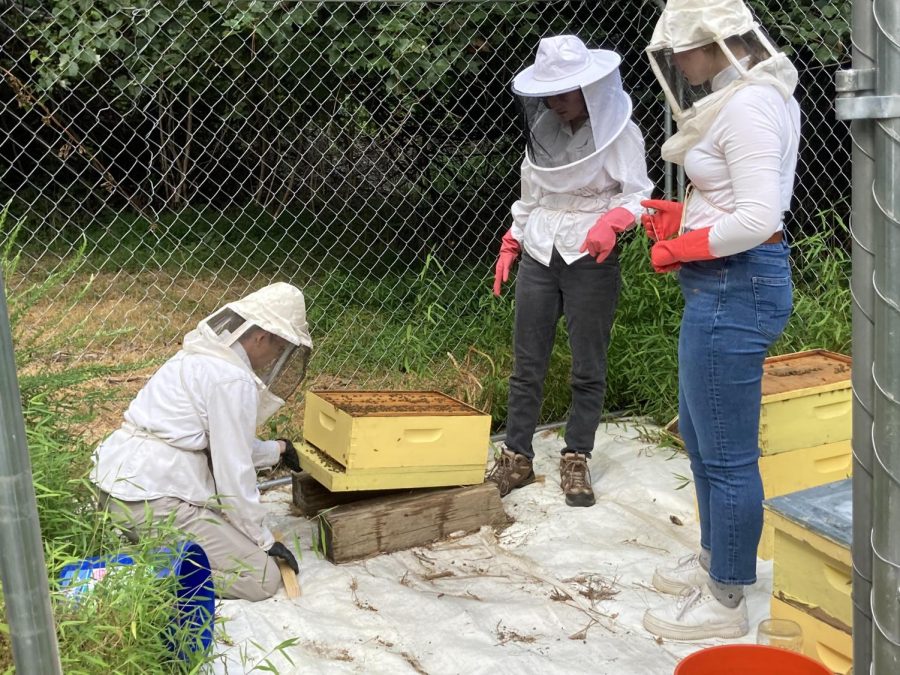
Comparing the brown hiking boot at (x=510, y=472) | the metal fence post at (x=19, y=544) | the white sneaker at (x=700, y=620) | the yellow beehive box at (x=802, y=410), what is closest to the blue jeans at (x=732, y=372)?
the white sneaker at (x=700, y=620)

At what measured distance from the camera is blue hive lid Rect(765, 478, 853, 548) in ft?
7.78

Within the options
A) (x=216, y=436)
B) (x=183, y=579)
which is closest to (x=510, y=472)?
(x=216, y=436)

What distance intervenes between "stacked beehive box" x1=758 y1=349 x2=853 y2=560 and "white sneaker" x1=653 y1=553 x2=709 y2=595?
12.8 inches

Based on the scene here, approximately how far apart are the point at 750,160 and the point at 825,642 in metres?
1.13

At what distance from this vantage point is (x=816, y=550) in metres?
2.45

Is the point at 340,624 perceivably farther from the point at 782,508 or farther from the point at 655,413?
the point at 655,413

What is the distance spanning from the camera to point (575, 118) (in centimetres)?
352

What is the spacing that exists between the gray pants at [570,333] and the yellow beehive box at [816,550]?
1.22 meters

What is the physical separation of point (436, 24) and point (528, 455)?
2032 millimetres

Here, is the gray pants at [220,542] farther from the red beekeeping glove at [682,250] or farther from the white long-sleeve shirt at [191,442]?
the red beekeeping glove at [682,250]

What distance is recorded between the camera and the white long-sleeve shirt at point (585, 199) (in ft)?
11.5

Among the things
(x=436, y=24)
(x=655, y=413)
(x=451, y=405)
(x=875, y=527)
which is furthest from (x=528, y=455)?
(x=875, y=527)

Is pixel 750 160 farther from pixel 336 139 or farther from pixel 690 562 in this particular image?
pixel 336 139

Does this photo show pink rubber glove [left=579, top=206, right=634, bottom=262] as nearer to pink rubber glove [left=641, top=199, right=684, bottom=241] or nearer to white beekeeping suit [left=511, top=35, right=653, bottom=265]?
white beekeeping suit [left=511, top=35, right=653, bottom=265]
